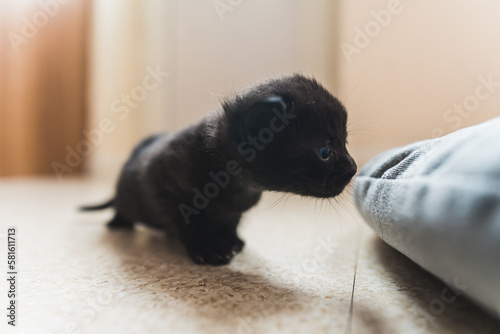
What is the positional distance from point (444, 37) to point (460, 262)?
28.8 inches

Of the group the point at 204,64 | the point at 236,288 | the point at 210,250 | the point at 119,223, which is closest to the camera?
the point at 236,288

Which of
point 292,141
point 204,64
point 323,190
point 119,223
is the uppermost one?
point 204,64

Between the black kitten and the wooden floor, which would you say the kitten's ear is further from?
the wooden floor

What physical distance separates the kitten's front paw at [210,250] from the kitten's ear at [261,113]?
311mm

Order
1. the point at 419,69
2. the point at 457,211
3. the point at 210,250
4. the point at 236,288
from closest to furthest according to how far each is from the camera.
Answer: the point at 457,211 < the point at 236,288 < the point at 210,250 < the point at 419,69

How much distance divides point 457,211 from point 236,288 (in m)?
0.42

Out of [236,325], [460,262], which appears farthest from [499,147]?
[236,325]

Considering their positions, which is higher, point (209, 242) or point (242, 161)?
point (242, 161)

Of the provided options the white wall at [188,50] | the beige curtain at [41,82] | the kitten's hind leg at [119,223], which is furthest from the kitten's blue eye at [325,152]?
the beige curtain at [41,82]

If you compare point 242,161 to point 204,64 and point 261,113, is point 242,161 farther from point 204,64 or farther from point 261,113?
point 204,64

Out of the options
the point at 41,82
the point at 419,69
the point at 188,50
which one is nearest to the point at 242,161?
the point at 419,69

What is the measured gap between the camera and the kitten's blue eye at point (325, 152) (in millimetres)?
799

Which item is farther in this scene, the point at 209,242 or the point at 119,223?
the point at 119,223

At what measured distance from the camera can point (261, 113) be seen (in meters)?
0.77
